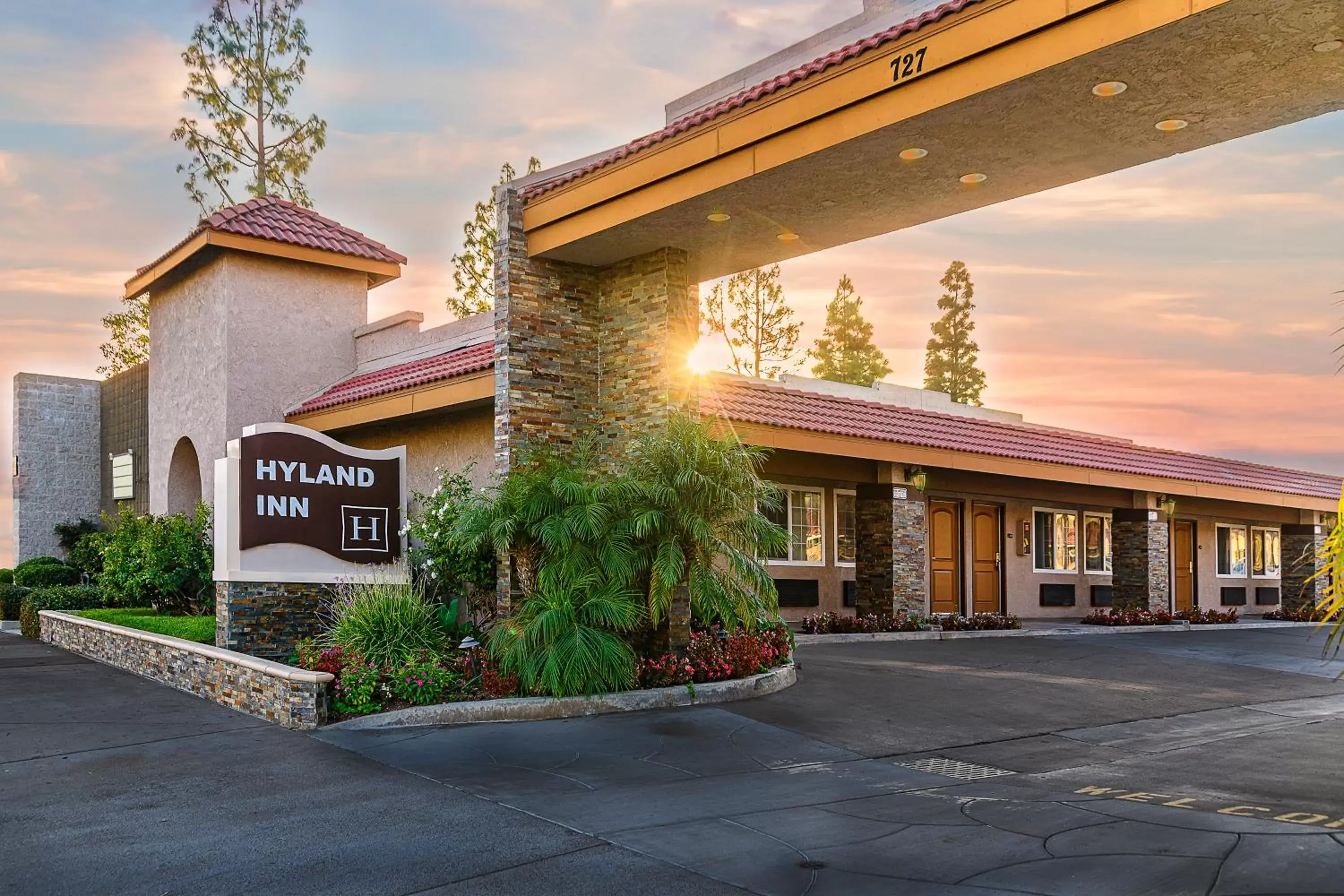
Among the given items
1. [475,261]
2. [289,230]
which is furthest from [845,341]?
[289,230]

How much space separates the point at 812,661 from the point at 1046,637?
6.87 m

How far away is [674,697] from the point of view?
11.1 metres

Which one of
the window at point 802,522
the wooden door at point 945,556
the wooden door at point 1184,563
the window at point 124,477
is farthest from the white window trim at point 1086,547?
the window at point 124,477

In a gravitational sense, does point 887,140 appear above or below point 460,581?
above

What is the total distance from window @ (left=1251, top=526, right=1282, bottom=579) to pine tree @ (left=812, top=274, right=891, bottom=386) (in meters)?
21.6

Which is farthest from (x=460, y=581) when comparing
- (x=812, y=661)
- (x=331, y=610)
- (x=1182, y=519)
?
(x=1182, y=519)

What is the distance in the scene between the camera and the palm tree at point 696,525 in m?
11.3

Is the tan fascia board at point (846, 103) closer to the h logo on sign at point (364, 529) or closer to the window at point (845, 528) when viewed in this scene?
the h logo on sign at point (364, 529)

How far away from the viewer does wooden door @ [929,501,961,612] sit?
2241 centimetres

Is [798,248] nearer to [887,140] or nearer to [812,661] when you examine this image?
[887,140]

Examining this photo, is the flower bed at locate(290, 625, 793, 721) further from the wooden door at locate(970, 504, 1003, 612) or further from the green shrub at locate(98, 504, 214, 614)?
the wooden door at locate(970, 504, 1003, 612)

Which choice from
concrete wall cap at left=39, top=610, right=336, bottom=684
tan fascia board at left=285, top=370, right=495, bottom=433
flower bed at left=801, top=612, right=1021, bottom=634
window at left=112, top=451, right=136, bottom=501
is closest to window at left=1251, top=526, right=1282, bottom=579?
flower bed at left=801, top=612, right=1021, bottom=634

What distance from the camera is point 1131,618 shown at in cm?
2319

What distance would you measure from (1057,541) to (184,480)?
1805 cm
